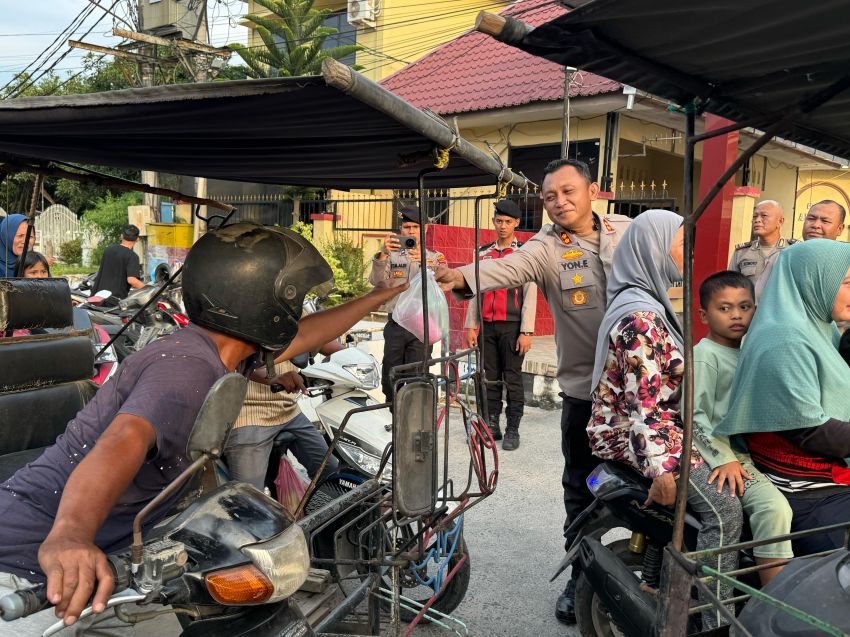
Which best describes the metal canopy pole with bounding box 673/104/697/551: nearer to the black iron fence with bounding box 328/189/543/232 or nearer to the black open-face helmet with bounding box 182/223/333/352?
the black open-face helmet with bounding box 182/223/333/352

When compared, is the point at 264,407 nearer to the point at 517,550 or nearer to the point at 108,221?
the point at 517,550

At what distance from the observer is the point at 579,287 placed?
10.8 ft

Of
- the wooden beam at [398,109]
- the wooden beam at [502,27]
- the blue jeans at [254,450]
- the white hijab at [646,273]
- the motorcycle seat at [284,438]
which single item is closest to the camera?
the wooden beam at [398,109]

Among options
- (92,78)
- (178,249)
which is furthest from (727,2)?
(92,78)

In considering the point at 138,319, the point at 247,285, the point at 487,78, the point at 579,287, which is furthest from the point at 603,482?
the point at 487,78

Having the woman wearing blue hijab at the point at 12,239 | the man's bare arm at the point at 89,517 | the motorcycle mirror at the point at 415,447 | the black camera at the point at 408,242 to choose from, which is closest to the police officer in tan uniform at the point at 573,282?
the black camera at the point at 408,242

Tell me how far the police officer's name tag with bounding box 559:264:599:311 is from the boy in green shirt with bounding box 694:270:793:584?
56 centimetres

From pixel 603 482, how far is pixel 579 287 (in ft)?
3.04

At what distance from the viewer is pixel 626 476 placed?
275 cm

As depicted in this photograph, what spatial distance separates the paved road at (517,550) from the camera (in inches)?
132

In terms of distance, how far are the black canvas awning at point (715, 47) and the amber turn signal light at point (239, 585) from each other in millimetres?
1316

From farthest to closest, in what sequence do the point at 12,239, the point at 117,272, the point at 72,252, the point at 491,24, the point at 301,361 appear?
the point at 72,252
the point at 117,272
the point at 12,239
the point at 301,361
the point at 491,24

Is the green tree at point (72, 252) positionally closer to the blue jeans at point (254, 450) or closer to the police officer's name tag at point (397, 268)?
the police officer's name tag at point (397, 268)

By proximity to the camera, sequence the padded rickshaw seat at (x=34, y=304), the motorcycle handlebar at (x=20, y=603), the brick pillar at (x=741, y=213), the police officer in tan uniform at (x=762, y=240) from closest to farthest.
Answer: the motorcycle handlebar at (x=20, y=603) → the padded rickshaw seat at (x=34, y=304) → the police officer in tan uniform at (x=762, y=240) → the brick pillar at (x=741, y=213)
